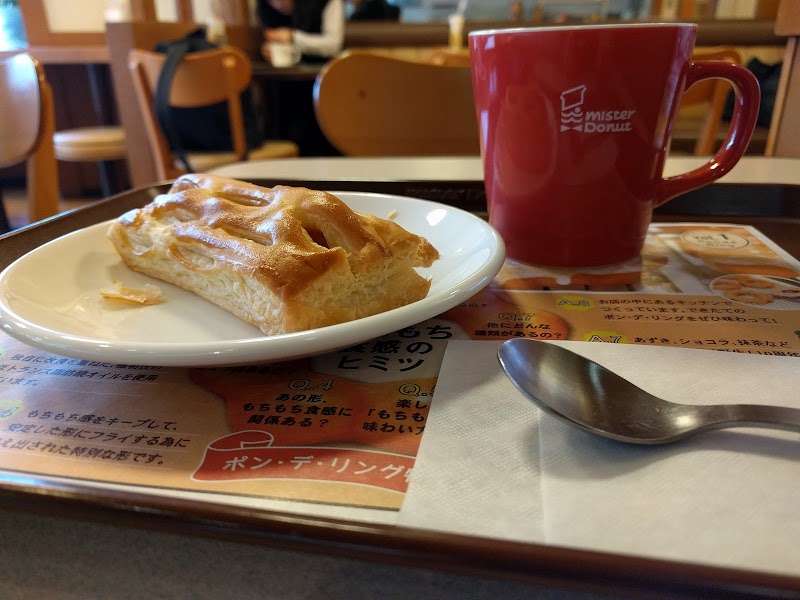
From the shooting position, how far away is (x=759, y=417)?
9.9 inches

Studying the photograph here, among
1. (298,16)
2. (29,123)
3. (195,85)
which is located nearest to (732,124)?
(29,123)

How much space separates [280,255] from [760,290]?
34 centimetres

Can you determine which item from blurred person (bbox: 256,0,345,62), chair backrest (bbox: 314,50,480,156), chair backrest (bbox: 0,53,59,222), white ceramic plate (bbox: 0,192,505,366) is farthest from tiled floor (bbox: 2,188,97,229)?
white ceramic plate (bbox: 0,192,505,366)

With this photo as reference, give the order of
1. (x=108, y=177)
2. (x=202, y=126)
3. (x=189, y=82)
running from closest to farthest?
1. (x=189, y=82)
2. (x=202, y=126)
3. (x=108, y=177)

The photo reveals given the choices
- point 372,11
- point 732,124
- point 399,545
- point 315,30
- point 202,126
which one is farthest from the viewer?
point 372,11

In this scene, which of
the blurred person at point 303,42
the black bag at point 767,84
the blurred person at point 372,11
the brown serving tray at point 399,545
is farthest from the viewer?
the blurred person at point 372,11

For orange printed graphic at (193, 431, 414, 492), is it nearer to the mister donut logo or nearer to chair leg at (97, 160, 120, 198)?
the mister donut logo

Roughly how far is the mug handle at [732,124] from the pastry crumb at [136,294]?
0.40m

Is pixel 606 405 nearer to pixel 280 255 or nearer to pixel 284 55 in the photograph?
pixel 280 255

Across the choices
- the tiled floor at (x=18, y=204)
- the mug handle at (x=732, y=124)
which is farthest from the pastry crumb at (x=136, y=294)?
the tiled floor at (x=18, y=204)

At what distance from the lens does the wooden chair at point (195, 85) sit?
1.66 meters

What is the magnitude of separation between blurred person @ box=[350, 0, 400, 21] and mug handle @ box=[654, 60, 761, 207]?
321 cm

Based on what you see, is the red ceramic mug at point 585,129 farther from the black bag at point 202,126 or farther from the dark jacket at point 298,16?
the dark jacket at point 298,16

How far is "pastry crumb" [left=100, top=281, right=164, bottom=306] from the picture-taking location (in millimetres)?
399
